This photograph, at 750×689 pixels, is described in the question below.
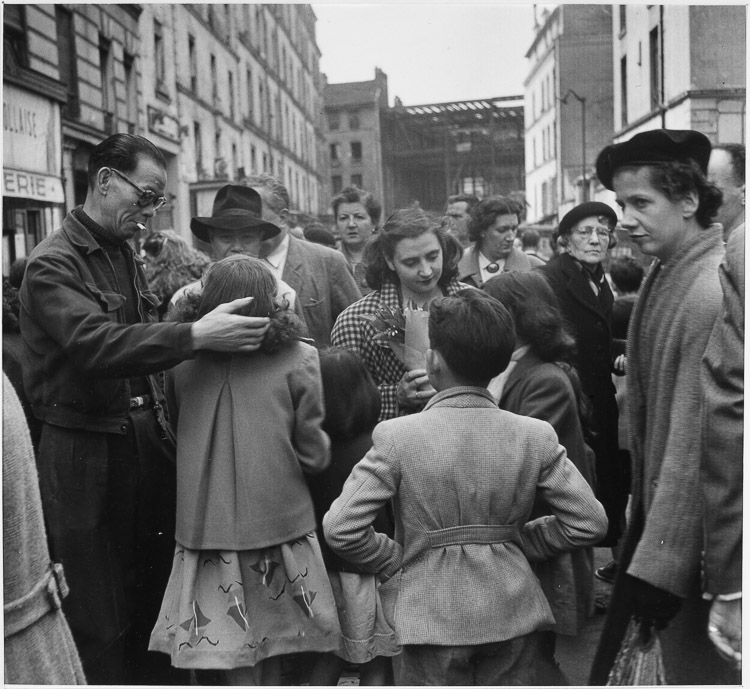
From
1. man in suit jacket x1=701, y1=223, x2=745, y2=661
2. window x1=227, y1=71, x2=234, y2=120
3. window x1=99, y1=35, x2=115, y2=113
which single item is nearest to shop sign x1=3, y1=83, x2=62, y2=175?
window x1=99, y1=35, x2=115, y2=113

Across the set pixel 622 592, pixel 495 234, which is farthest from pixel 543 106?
pixel 622 592

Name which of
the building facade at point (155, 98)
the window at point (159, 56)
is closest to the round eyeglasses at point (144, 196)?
the building facade at point (155, 98)

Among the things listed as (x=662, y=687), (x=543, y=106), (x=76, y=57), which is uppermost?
(x=543, y=106)

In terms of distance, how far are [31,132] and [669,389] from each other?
9.12m

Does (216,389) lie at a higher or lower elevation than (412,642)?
higher

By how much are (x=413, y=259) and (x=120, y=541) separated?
1630 mm

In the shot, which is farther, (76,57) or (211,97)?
(211,97)

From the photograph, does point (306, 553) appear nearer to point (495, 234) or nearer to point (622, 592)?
point (622, 592)

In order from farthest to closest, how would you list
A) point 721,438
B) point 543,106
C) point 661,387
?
point 543,106, point 661,387, point 721,438

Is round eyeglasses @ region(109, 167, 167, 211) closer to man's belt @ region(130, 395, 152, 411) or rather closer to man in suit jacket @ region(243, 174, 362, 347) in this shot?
man's belt @ region(130, 395, 152, 411)

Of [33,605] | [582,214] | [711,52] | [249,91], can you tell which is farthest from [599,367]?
[249,91]

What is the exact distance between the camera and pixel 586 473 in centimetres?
296

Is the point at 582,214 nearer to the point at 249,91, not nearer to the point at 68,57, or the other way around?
the point at 68,57

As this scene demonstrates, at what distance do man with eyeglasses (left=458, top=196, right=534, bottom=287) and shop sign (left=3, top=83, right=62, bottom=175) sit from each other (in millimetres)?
5552
